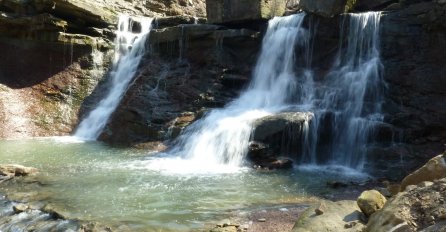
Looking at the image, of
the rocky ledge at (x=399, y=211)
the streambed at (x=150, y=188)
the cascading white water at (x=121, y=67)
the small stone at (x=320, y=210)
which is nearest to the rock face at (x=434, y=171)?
the rocky ledge at (x=399, y=211)

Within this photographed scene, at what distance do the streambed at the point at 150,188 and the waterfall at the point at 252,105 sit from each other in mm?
915

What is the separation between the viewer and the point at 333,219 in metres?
6.41

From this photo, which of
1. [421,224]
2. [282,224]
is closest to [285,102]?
[282,224]

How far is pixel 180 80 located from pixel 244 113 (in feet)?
14.3

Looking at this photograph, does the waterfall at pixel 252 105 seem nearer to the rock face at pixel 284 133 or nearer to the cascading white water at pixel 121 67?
the rock face at pixel 284 133

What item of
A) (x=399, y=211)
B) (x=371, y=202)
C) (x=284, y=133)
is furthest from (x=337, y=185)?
(x=399, y=211)

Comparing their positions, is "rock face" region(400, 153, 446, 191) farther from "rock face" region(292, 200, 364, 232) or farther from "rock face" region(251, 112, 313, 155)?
"rock face" region(251, 112, 313, 155)

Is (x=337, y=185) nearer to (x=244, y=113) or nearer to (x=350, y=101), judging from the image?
(x=350, y=101)

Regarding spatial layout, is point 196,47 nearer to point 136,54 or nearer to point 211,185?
point 136,54

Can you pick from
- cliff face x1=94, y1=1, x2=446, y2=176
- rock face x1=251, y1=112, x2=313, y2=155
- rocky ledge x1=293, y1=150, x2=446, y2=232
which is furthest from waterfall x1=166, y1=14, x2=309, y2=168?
rocky ledge x1=293, y1=150, x2=446, y2=232

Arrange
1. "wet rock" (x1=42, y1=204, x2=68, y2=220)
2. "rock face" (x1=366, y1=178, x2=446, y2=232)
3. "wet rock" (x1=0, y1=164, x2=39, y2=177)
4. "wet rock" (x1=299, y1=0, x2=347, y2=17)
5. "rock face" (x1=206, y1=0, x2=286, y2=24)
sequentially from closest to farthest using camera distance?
"rock face" (x1=366, y1=178, x2=446, y2=232)
"wet rock" (x1=42, y1=204, x2=68, y2=220)
"wet rock" (x1=0, y1=164, x2=39, y2=177)
"wet rock" (x1=299, y1=0, x2=347, y2=17)
"rock face" (x1=206, y1=0, x2=286, y2=24)

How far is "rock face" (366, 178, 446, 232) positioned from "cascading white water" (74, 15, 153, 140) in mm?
15471

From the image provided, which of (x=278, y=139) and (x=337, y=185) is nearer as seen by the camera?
(x=337, y=185)

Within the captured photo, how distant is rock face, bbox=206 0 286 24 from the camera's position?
63.5 ft
